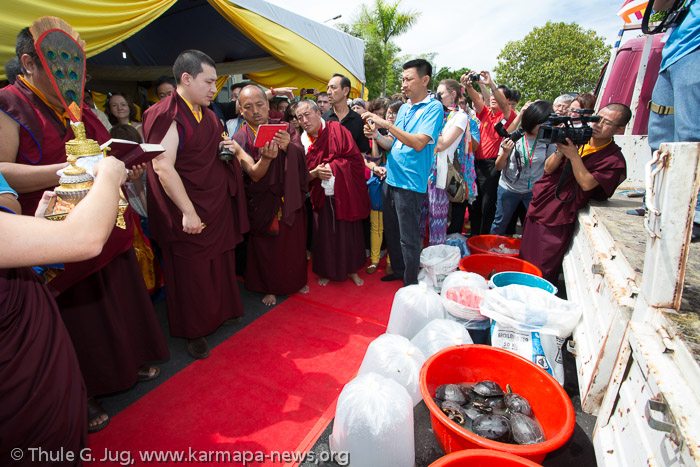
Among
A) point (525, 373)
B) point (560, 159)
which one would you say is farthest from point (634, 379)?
point (560, 159)

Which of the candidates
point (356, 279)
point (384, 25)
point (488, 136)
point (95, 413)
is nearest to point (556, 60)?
point (384, 25)

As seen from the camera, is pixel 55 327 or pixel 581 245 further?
pixel 581 245

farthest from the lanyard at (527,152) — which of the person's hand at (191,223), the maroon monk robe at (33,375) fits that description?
the maroon monk robe at (33,375)

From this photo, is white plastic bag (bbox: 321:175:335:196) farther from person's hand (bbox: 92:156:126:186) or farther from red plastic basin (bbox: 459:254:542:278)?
person's hand (bbox: 92:156:126:186)

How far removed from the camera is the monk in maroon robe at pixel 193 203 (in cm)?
192

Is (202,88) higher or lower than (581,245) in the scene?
higher

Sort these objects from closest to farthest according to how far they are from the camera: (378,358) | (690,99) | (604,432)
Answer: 1. (604,432)
2. (690,99)
3. (378,358)

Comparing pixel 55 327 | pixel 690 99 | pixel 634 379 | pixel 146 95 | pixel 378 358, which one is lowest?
pixel 378 358

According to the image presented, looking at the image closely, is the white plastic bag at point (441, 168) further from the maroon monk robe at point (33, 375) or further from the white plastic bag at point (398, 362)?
the maroon monk robe at point (33, 375)

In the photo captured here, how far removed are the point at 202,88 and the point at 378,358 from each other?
1809 millimetres

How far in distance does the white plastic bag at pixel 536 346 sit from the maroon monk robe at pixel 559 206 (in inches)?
33.2

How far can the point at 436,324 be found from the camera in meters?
1.91

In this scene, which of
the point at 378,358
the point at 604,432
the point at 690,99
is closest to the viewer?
the point at 604,432

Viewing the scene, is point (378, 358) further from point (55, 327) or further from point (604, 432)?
point (55, 327)
